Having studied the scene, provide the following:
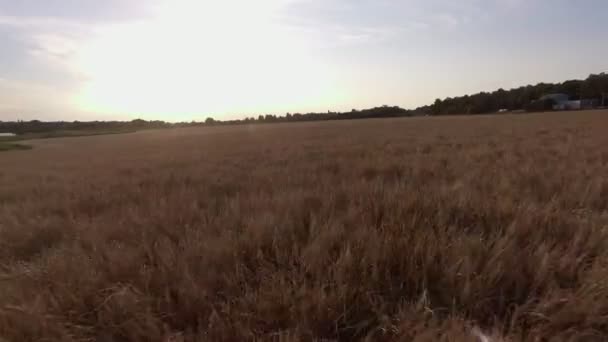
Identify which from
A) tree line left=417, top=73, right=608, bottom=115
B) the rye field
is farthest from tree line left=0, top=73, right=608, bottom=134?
the rye field

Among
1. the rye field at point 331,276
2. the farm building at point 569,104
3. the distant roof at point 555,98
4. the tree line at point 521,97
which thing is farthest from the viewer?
the tree line at point 521,97

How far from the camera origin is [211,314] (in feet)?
5.94

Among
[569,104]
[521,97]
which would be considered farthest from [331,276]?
[521,97]

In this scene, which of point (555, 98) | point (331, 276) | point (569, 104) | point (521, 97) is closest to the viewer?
point (331, 276)

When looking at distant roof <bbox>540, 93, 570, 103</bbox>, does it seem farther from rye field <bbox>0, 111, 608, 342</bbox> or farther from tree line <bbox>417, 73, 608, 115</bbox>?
rye field <bbox>0, 111, 608, 342</bbox>

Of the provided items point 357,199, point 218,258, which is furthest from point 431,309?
point 357,199

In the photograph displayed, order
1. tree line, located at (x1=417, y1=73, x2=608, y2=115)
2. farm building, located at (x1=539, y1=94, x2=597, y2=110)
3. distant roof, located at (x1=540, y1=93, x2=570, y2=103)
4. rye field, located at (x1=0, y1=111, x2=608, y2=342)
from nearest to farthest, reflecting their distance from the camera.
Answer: rye field, located at (x1=0, y1=111, x2=608, y2=342) → farm building, located at (x1=539, y1=94, x2=597, y2=110) → distant roof, located at (x1=540, y1=93, x2=570, y2=103) → tree line, located at (x1=417, y1=73, x2=608, y2=115)

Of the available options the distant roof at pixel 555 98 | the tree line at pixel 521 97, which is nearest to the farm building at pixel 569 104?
the distant roof at pixel 555 98

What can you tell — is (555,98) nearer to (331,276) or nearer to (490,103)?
(490,103)

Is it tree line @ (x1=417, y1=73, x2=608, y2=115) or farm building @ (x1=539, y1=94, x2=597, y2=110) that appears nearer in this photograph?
farm building @ (x1=539, y1=94, x2=597, y2=110)

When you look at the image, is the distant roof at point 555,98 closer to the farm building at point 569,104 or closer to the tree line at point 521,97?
the farm building at point 569,104

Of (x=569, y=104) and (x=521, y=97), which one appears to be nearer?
(x=569, y=104)

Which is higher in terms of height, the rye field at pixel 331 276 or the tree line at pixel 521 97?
the tree line at pixel 521 97

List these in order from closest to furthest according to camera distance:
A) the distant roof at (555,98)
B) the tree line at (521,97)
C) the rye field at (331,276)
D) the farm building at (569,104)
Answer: the rye field at (331,276)
the farm building at (569,104)
the distant roof at (555,98)
the tree line at (521,97)
